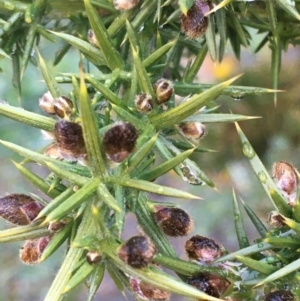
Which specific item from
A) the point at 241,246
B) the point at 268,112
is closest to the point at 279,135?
the point at 268,112

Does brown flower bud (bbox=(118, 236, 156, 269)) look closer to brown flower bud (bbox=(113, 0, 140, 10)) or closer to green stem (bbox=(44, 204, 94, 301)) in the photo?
green stem (bbox=(44, 204, 94, 301))

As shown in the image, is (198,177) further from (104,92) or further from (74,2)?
(74,2)

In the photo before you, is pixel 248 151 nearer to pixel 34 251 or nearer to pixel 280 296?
pixel 280 296

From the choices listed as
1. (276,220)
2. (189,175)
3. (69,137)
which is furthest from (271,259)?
(69,137)

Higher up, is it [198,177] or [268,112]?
[198,177]

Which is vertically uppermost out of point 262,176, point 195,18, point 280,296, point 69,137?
point 195,18

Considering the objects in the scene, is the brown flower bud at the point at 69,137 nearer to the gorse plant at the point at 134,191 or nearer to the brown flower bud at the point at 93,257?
the gorse plant at the point at 134,191
